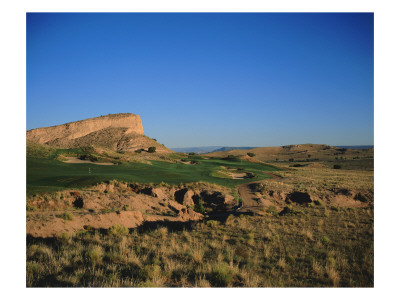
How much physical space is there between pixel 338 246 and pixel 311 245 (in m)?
1.11

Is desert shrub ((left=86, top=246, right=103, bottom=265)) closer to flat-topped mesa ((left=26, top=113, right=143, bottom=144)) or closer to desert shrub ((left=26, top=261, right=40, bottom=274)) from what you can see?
desert shrub ((left=26, top=261, right=40, bottom=274))

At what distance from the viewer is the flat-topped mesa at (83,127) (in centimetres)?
6650

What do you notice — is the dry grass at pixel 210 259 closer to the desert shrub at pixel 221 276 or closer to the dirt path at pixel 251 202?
the desert shrub at pixel 221 276

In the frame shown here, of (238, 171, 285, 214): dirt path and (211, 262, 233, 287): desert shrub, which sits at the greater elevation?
(211, 262, 233, 287): desert shrub

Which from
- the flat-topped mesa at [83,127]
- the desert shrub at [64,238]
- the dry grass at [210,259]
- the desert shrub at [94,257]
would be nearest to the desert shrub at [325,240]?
the dry grass at [210,259]

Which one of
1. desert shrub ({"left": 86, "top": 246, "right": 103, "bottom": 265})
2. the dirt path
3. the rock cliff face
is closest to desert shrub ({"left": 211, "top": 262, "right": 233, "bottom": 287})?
desert shrub ({"left": 86, "top": 246, "right": 103, "bottom": 265})

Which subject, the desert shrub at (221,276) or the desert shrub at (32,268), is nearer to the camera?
the desert shrub at (221,276)

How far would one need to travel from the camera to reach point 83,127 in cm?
7431

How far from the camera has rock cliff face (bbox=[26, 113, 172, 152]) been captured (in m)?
66.1

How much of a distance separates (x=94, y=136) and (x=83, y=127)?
6.07m

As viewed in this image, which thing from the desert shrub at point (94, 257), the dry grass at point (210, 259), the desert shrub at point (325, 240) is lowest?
the desert shrub at point (325, 240)

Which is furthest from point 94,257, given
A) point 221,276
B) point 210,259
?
point 221,276
